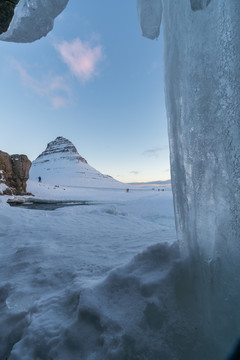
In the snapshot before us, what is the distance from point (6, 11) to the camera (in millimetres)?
4059

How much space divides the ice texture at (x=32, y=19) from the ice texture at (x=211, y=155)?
204 inches

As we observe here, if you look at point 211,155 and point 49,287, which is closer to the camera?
point 211,155

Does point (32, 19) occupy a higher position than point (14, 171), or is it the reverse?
point (32, 19)

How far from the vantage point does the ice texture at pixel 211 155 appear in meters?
0.93

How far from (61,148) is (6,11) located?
112m

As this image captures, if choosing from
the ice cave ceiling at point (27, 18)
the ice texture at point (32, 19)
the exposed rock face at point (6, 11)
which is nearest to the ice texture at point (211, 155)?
the ice cave ceiling at point (27, 18)

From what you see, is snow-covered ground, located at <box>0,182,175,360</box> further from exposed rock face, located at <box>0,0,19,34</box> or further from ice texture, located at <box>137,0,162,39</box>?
exposed rock face, located at <box>0,0,19,34</box>

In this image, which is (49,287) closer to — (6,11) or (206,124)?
(206,124)

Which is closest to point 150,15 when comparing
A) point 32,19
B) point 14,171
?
point 32,19

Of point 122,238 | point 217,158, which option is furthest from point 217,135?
point 122,238

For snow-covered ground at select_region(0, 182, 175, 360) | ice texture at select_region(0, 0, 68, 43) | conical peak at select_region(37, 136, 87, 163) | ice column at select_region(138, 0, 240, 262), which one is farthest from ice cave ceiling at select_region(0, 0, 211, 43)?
conical peak at select_region(37, 136, 87, 163)

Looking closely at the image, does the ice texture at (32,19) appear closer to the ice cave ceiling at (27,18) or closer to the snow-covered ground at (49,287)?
the ice cave ceiling at (27,18)

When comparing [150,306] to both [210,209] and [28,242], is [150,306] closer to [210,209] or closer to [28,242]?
[210,209]

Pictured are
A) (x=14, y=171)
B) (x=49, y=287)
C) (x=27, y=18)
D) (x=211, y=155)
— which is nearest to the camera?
(x=211, y=155)
